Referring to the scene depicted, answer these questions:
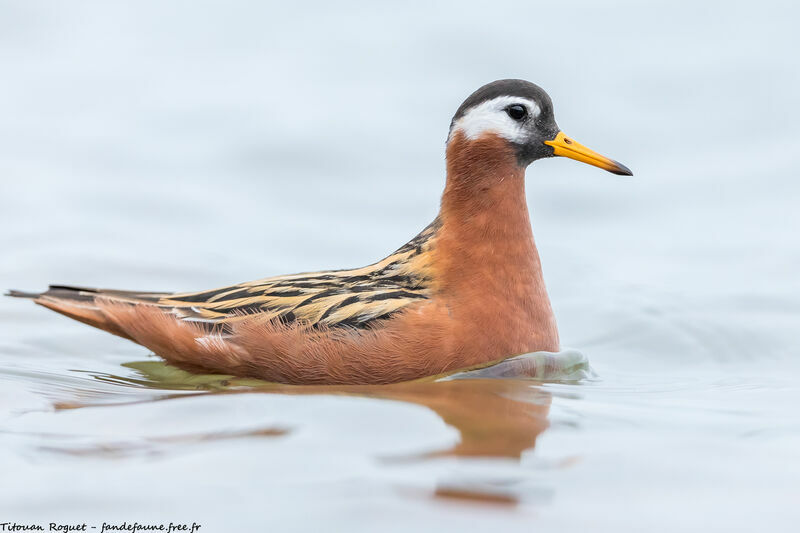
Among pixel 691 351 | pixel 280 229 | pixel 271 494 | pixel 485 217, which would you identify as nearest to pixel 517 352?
pixel 485 217

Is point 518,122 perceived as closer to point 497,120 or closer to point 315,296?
point 497,120

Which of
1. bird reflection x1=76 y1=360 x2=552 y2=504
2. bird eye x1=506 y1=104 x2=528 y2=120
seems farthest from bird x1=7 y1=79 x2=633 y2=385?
bird reflection x1=76 y1=360 x2=552 y2=504

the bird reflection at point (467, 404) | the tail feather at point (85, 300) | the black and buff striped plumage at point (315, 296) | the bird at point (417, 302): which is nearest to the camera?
the bird reflection at point (467, 404)

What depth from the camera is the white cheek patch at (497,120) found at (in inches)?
312

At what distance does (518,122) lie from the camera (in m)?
7.98

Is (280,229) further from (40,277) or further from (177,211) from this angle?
(40,277)

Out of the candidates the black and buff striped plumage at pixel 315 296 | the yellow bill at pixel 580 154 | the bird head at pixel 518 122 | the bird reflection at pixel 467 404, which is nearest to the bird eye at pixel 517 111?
the bird head at pixel 518 122

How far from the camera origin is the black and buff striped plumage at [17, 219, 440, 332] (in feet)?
24.7

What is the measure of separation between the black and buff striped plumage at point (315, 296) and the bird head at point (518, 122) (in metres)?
0.79

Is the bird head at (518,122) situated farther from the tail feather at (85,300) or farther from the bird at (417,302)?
the tail feather at (85,300)

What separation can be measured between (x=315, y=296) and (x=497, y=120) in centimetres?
179

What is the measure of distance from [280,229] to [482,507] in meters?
7.77

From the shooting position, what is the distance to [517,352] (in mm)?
7582

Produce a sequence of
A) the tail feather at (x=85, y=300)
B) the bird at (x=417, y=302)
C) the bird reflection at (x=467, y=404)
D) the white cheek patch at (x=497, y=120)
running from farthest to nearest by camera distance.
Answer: the tail feather at (x=85, y=300) → the white cheek patch at (x=497, y=120) → the bird at (x=417, y=302) → the bird reflection at (x=467, y=404)
